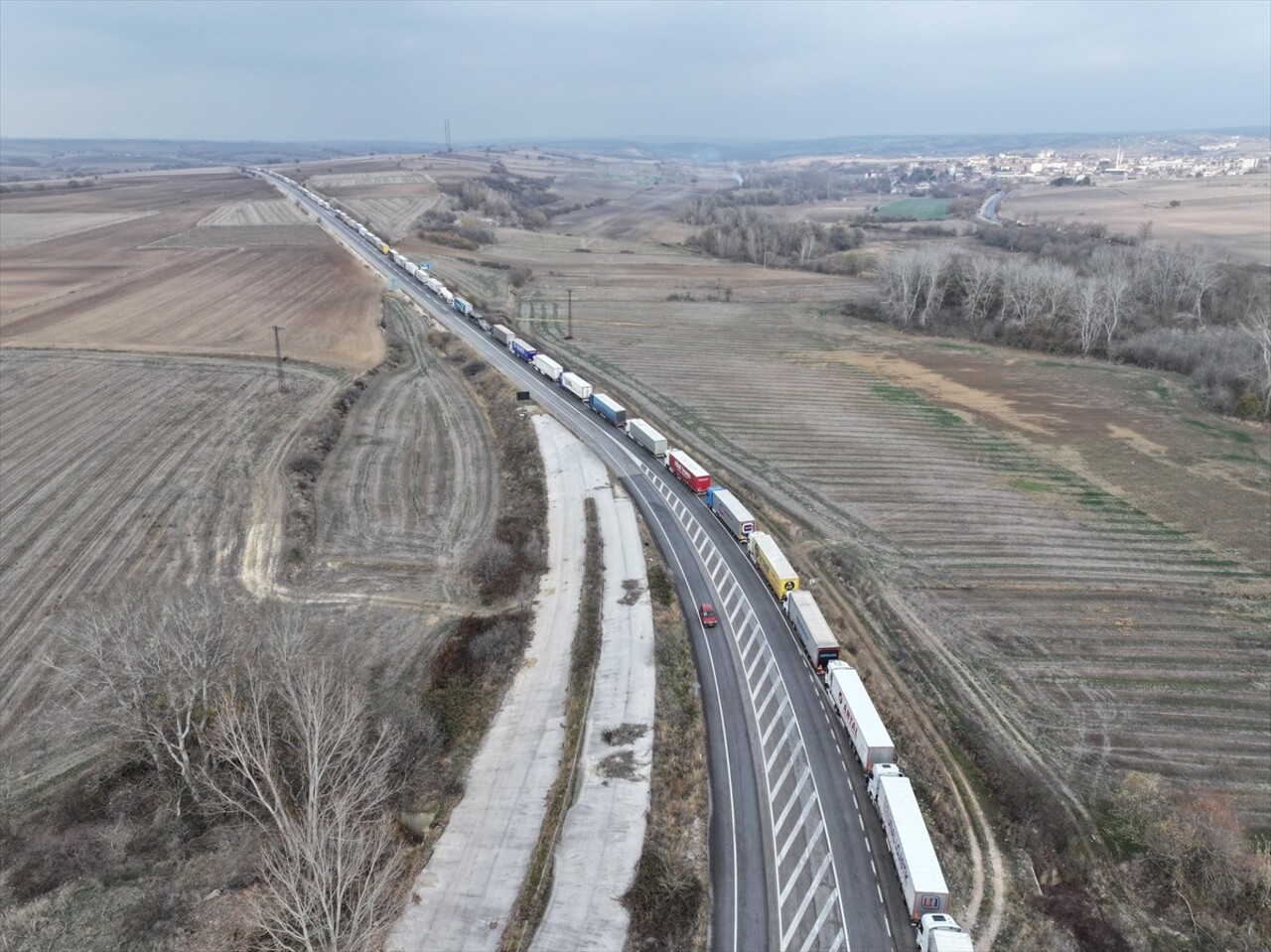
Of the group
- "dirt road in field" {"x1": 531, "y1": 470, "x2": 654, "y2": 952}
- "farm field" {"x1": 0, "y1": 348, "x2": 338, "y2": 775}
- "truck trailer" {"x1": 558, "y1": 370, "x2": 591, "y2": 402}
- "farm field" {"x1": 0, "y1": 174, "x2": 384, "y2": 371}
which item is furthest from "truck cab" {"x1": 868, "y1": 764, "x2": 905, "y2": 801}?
"farm field" {"x1": 0, "y1": 174, "x2": 384, "y2": 371}

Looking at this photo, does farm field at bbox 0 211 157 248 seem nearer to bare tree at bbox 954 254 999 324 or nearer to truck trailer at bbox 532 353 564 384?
truck trailer at bbox 532 353 564 384

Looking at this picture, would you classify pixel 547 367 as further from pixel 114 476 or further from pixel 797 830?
pixel 797 830

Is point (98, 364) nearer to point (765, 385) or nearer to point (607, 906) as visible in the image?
point (765, 385)

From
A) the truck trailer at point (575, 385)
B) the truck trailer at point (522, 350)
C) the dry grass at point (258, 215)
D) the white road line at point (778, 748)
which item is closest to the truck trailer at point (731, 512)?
the white road line at point (778, 748)

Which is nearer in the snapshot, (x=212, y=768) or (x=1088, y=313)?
(x=212, y=768)

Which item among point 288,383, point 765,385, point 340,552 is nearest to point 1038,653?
point 340,552

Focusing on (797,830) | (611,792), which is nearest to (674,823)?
(611,792)
